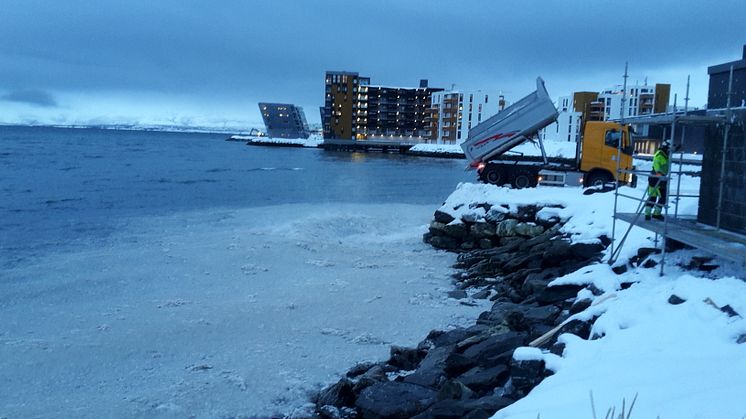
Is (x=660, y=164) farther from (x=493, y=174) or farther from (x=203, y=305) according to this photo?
(x=493, y=174)

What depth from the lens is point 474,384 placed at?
6867 millimetres

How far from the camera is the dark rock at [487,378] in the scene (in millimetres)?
6828

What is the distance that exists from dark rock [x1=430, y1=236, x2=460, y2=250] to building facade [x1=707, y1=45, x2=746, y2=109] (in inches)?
406

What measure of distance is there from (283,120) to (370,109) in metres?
35.1

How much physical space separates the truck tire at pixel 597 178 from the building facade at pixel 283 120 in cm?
14820

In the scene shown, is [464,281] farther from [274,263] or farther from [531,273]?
[274,263]

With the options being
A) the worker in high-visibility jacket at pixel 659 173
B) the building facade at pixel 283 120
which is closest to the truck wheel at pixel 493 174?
the worker in high-visibility jacket at pixel 659 173

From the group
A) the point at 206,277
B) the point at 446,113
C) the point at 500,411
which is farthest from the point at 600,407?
the point at 446,113

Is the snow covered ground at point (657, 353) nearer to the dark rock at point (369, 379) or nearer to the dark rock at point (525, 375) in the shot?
the dark rock at point (525, 375)

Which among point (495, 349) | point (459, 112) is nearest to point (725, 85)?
point (495, 349)

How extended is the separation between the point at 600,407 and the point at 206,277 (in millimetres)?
11461

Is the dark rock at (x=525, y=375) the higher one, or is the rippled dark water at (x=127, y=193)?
the dark rock at (x=525, y=375)

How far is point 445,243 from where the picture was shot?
19.3 m

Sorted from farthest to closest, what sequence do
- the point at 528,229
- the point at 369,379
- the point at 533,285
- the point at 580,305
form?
the point at 528,229, the point at 533,285, the point at 580,305, the point at 369,379
